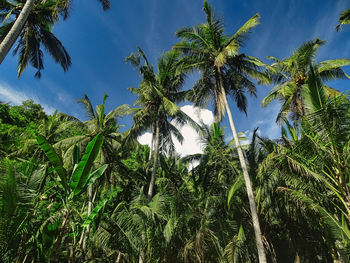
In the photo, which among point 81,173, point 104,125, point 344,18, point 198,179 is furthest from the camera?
point 104,125

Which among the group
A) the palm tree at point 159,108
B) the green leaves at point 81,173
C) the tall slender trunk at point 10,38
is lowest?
the green leaves at point 81,173

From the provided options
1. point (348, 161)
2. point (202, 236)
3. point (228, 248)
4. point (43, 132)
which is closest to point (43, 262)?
point (202, 236)

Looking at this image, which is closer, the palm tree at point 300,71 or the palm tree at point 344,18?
the palm tree at point 344,18

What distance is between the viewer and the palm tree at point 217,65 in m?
9.47

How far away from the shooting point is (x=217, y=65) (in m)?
9.11

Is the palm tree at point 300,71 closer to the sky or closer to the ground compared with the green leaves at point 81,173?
closer to the sky

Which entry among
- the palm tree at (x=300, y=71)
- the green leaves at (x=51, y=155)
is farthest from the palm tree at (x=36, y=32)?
the palm tree at (x=300, y=71)

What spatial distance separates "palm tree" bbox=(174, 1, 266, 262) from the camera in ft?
31.1

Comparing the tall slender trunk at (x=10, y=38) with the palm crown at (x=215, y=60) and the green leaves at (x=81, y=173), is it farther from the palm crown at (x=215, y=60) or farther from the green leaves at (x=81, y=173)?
the palm crown at (x=215, y=60)

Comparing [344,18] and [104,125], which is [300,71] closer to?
[344,18]

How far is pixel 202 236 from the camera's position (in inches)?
241

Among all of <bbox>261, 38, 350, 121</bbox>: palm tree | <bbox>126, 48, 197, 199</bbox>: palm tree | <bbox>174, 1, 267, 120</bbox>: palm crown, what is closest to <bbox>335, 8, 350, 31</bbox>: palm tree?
<bbox>261, 38, 350, 121</bbox>: palm tree

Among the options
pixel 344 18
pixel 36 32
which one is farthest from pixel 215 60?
pixel 36 32

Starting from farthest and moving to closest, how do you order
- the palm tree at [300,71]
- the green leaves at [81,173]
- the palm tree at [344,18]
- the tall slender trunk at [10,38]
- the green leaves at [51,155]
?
1. the palm tree at [300,71]
2. the palm tree at [344,18]
3. the tall slender trunk at [10,38]
4. the green leaves at [81,173]
5. the green leaves at [51,155]
